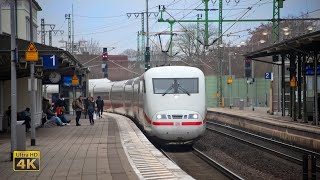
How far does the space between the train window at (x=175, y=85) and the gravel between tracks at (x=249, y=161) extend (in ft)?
8.42

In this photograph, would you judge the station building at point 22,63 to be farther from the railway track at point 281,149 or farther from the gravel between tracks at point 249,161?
the railway track at point 281,149

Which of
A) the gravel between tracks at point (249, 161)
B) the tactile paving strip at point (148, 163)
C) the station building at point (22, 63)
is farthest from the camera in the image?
the station building at point (22, 63)

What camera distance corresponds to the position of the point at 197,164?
16.0m

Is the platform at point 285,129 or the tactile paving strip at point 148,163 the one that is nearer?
the tactile paving strip at point 148,163

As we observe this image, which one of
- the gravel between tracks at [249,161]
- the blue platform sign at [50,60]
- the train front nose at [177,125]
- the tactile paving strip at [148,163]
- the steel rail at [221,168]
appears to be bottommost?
the gravel between tracks at [249,161]

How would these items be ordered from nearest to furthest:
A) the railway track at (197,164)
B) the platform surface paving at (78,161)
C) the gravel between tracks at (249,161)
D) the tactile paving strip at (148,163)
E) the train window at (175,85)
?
the platform surface paving at (78,161) < the tactile paving strip at (148,163) < the railway track at (197,164) < the gravel between tracks at (249,161) < the train window at (175,85)

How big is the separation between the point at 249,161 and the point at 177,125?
269cm

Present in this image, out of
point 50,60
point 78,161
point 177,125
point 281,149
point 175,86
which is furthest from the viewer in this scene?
point 281,149

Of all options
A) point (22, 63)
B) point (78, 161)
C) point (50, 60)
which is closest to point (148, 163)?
point (78, 161)

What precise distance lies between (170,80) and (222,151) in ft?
12.0

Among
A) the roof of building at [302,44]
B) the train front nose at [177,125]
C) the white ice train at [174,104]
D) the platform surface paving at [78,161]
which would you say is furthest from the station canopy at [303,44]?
the platform surface paving at [78,161]

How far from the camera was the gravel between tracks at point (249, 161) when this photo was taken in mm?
13769

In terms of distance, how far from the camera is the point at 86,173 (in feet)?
34.7

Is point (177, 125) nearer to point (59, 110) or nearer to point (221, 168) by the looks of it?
point (221, 168)
